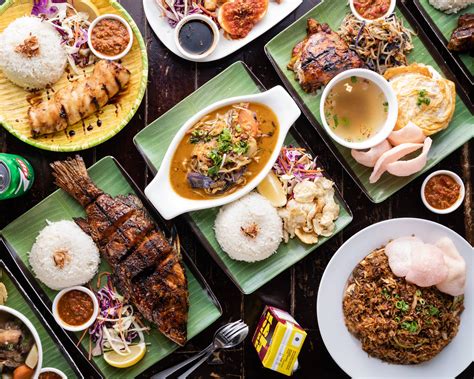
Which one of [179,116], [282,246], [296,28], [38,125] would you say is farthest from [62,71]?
[282,246]

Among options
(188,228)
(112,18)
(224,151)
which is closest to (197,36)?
(112,18)

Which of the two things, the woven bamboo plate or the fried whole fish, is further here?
the woven bamboo plate

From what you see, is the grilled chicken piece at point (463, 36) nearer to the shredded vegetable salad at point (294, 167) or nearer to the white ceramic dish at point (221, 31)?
the white ceramic dish at point (221, 31)

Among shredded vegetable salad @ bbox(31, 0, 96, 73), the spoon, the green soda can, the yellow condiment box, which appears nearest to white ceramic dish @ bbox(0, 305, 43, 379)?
the green soda can

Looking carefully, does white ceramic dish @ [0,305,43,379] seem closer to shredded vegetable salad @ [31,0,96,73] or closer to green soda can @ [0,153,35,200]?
green soda can @ [0,153,35,200]

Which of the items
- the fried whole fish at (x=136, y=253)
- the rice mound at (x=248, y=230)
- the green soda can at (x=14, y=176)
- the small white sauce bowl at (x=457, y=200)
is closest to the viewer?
the green soda can at (x=14, y=176)

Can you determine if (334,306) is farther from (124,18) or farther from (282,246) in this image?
(124,18)

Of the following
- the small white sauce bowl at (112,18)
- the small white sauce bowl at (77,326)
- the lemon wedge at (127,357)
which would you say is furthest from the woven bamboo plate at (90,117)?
the lemon wedge at (127,357)
